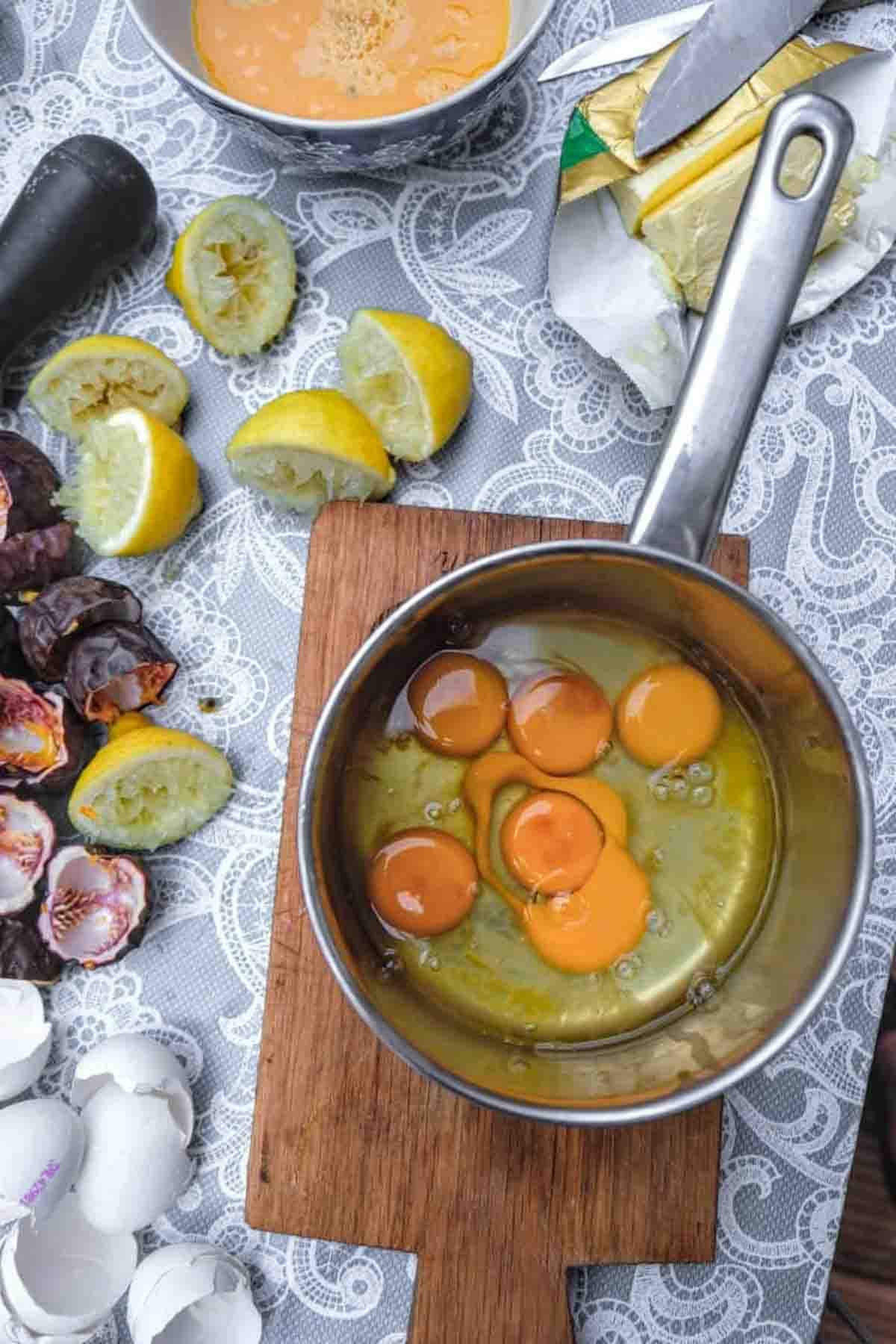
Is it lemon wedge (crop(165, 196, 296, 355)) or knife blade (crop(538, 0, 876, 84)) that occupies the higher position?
knife blade (crop(538, 0, 876, 84))

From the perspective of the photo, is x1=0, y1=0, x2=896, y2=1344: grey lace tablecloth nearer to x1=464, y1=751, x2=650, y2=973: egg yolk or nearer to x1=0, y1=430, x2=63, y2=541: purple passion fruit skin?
x1=0, y1=430, x2=63, y2=541: purple passion fruit skin

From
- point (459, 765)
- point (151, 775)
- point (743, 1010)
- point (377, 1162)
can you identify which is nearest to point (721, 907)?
point (743, 1010)

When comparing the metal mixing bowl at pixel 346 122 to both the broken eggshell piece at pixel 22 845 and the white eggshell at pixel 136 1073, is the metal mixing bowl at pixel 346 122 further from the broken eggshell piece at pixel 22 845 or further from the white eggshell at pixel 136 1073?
the white eggshell at pixel 136 1073

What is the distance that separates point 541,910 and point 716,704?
0.67 ft

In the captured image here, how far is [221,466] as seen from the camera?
43.3 inches

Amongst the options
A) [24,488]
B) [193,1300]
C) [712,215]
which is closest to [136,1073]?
[193,1300]

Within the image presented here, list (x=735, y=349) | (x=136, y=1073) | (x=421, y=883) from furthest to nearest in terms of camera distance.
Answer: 1. (x=136, y=1073)
2. (x=421, y=883)
3. (x=735, y=349)

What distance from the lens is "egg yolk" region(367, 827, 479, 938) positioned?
891mm

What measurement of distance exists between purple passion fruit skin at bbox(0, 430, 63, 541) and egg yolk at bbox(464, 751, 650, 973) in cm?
44

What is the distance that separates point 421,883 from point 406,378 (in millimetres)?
427

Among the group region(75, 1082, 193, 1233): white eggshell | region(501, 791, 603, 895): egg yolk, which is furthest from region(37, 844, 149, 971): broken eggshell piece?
region(501, 791, 603, 895): egg yolk

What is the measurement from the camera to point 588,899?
3.01 feet

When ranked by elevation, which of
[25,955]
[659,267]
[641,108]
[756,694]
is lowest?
[25,955]

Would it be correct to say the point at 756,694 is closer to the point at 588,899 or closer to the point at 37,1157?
the point at 588,899
